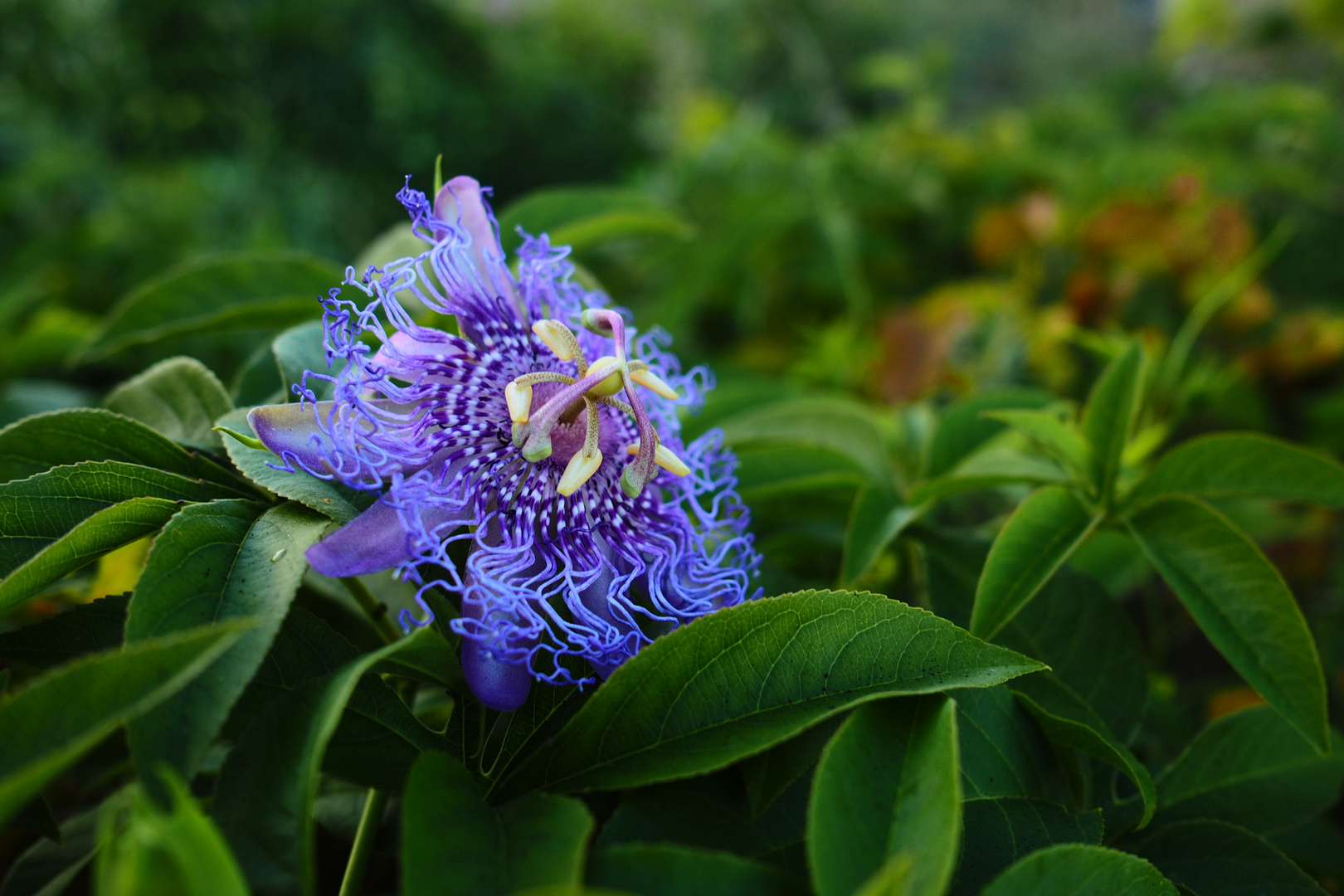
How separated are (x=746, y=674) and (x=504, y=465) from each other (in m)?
0.25

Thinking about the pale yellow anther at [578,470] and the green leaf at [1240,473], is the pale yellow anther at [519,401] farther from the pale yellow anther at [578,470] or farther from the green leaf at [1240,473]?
the green leaf at [1240,473]

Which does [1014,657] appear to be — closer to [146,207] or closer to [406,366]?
[406,366]

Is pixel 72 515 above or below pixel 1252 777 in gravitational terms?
above

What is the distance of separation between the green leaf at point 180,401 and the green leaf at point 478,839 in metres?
0.38

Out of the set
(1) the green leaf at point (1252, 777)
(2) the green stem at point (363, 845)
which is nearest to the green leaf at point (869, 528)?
(1) the green leaf at point (1252, 777)

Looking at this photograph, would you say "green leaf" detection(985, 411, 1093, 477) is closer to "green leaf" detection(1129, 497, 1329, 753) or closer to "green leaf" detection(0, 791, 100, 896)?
"green leaf" detection(1129, 497, 1329, 753)

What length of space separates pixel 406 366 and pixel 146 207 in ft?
6.19

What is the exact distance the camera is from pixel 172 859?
392mm

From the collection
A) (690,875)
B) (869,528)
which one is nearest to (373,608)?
(690,875)

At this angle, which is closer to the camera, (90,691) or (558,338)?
(90,691)

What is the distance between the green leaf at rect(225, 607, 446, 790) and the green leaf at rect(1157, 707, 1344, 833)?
0.64m

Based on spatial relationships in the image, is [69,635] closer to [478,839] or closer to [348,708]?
[348,708]

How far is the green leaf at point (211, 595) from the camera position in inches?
18.4

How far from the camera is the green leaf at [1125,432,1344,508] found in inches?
32.4
